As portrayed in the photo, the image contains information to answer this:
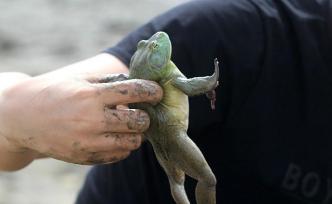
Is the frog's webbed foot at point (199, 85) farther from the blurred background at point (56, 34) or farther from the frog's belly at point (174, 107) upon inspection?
the blurred background at point (56, 34)

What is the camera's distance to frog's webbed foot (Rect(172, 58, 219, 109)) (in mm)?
1182

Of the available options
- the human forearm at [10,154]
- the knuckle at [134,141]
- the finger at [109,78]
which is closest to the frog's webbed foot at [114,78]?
the finger at [109,78]

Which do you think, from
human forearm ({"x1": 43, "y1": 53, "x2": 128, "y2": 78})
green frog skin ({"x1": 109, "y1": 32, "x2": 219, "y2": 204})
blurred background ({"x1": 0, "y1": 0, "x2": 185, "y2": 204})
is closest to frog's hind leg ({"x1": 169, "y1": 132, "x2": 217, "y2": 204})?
green frog skin ({"x1": 109, "y1": 32, "x2": 219, "y2": 204})

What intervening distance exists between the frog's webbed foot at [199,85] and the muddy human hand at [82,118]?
38 mm

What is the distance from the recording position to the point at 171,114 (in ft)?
4.05

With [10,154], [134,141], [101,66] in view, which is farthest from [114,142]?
[101,66]

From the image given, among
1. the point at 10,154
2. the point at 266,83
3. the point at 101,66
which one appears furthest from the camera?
the point at 266,83

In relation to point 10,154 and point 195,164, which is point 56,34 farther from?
point 195,164

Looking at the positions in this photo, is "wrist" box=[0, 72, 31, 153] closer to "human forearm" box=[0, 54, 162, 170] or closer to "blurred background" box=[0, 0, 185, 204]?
"human forearm" box=[0, 54, 162, 170]

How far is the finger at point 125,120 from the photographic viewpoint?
1.25 meters

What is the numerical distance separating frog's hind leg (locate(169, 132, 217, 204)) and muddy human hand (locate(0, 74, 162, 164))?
0.07 meters

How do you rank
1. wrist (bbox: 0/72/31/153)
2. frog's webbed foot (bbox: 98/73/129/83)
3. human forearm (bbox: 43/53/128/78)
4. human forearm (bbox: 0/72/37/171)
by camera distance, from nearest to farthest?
frog's webbed foot (bbox: 98/73/129/83)
wrist (bbox: 0/72/31/153)
human forearm (bbox: 0/72/37/171)
human forearm (bbox: 43/53/128/78)

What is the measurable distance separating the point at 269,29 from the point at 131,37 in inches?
14.4

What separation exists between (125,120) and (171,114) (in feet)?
0.27
